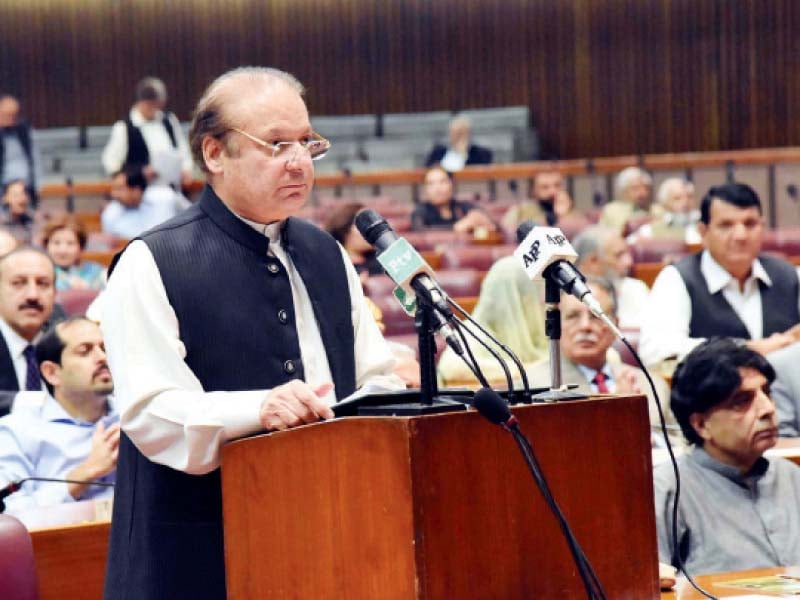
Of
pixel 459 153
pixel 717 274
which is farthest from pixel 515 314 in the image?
pixel 459 153

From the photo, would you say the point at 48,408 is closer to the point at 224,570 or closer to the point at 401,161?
the point at 224,570

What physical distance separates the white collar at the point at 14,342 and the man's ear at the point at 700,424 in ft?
8.32

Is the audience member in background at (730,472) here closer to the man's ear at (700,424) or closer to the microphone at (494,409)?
the man's ear at (700,424)

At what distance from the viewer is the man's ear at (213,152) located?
2076 mm

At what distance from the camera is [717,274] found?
5.15m

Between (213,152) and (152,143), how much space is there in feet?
26.5

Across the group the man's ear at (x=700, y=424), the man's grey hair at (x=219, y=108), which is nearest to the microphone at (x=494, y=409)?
the man's grey hair at (x=219, y=108)

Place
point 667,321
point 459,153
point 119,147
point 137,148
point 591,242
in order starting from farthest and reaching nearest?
point 459,153, point 119,147, point 137,148, point 591,242, point 667,321

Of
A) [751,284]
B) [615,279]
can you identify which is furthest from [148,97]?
[751,284]

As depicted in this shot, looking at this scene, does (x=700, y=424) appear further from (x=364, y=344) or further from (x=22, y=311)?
(x=22, y=311)

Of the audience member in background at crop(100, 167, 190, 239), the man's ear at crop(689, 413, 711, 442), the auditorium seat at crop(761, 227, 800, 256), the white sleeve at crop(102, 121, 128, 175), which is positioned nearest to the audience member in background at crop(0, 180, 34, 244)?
the audience member in background at crop(100, 167, 190, 239)

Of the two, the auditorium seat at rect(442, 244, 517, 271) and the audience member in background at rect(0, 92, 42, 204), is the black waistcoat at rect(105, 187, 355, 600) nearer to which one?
the auditorium seat at rect(442, 244, 517, 271)

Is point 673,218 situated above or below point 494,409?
above

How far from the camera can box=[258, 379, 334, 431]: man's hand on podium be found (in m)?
1.73
